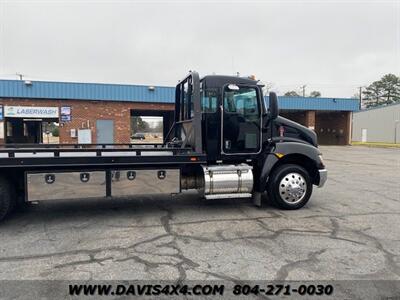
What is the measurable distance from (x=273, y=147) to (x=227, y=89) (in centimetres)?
153

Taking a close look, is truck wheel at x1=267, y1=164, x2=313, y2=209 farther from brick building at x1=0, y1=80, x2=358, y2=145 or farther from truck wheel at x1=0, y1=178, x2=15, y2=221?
brick building at x1=0, y1=80, x2=358, y2=145

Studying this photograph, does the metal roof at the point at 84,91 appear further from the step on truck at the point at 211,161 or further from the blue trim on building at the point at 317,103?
the step on truck at the point at 211,161

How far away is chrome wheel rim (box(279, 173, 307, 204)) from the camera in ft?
21.1

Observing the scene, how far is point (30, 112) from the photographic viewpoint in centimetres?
2173

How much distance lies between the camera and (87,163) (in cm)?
534

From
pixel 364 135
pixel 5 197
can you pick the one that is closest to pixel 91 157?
pixel 5 197

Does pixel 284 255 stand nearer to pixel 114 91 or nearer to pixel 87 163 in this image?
pixel 87 163

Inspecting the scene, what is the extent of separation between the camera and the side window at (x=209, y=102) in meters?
6.30

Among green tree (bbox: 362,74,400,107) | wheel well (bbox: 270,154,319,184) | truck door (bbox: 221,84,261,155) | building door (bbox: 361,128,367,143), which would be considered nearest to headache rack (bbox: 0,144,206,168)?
truck door (bbox: 221,84,261,155)

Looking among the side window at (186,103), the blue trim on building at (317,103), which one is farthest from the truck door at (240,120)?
the blue trim on building at (317,103)

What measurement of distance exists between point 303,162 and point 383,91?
309 ft

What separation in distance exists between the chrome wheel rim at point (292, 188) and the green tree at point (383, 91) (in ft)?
300

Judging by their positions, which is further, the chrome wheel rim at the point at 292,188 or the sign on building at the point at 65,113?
the sign on building at the point at 65,113

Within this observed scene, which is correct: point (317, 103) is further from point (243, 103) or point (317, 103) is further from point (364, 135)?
point (243, 103)
